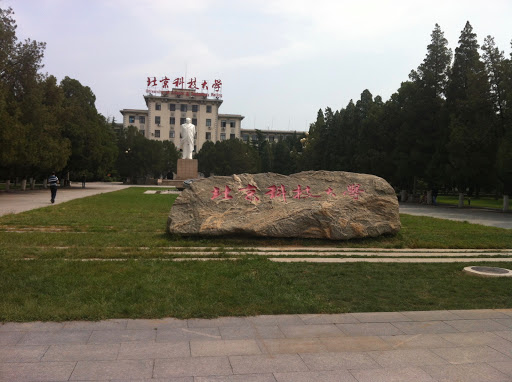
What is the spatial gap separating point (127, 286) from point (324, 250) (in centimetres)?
381

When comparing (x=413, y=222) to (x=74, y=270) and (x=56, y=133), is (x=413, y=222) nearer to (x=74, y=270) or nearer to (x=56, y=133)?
(x=74, y=270)

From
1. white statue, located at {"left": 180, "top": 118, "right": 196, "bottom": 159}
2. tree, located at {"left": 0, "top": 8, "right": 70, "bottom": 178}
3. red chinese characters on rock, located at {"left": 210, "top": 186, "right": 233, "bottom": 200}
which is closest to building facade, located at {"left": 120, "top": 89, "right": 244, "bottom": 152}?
white statue, located at {"left": 180, "top": 118, "right": 196, "bottom": 159}

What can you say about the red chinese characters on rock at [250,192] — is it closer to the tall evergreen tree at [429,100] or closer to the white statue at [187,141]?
the tall evergreen tree at [429,100]

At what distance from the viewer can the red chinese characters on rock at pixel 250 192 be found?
27.2ft

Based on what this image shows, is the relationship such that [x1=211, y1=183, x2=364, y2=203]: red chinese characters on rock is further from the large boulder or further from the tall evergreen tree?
the tall evergreen tree

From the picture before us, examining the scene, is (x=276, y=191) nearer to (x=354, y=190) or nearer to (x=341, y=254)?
(x=354, y=190)

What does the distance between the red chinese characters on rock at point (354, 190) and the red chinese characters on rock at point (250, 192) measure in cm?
175

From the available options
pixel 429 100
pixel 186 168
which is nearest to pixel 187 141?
pixel 186 168

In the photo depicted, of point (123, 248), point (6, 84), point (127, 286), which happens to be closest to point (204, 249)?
point (123, 248)

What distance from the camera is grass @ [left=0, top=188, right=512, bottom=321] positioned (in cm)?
402

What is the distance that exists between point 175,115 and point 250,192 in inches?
2375

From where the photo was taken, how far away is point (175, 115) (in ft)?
218

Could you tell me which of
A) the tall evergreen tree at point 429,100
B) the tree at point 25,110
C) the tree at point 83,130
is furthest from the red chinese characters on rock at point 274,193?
the tree at point 83,130

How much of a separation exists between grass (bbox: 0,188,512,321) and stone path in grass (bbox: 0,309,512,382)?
0.78 feet
